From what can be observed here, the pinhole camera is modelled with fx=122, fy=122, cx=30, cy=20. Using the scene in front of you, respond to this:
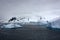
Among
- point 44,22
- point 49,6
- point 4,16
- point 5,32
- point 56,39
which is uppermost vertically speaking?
point 49,6

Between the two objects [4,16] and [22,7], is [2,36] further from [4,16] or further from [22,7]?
[22,7]

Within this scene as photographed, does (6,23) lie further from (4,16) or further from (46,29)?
(46,29)

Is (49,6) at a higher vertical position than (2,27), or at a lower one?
higher

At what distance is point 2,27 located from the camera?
305cm

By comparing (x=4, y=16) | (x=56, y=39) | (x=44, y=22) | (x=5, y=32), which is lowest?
(x=56, y=39)

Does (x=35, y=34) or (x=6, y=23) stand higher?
(x=6, y=23)

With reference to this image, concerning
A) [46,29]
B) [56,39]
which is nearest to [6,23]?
[46,29]

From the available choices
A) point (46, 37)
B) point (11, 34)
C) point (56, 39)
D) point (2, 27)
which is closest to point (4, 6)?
A: point (2, 27)

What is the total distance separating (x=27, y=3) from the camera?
320 centimetres

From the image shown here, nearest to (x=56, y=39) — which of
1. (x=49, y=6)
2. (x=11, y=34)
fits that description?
(x=49, y=6)

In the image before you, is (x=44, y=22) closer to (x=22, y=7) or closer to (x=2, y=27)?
(x=22, y=7)

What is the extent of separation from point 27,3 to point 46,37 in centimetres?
101

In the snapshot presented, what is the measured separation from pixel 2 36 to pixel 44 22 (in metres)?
1.13

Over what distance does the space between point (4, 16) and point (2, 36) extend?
1.68 feet
